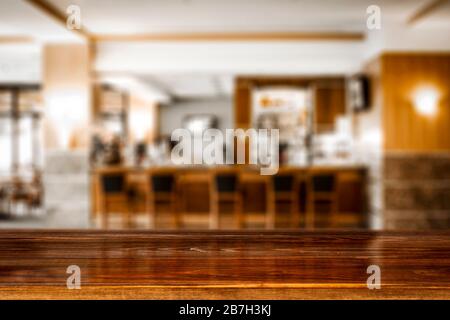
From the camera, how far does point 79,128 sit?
8266 millimetres

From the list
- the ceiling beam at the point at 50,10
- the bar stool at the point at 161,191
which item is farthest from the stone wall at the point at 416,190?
the ceiling beam at the point at 50,10

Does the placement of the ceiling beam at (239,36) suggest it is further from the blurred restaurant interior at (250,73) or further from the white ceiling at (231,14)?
the white ceiling at (231,14)

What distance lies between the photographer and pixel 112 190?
7.35m

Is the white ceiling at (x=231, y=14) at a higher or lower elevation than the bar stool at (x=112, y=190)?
higher

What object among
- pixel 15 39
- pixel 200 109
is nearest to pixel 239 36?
pixel 15 39

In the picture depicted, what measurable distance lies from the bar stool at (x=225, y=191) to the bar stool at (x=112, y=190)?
1321mm

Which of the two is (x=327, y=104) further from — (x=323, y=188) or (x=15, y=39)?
(x=15, y=39)

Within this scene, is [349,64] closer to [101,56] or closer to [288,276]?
[101,56]

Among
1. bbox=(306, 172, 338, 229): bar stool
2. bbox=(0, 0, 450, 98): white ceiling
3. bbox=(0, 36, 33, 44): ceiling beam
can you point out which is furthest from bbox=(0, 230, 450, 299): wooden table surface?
bbox=(0, 36, 33, 44): ceiling beam

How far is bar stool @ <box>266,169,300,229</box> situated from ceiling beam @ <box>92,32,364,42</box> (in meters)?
2.46

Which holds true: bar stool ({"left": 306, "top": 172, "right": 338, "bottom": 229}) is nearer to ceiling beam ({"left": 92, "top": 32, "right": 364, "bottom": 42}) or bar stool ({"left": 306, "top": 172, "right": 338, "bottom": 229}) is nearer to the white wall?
ceiling beam ({"left": 92, "top": 32, "right": 364, "bottom": 42})

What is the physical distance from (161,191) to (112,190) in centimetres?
75

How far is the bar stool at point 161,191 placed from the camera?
7.20 m

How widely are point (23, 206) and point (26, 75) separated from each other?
308cm
